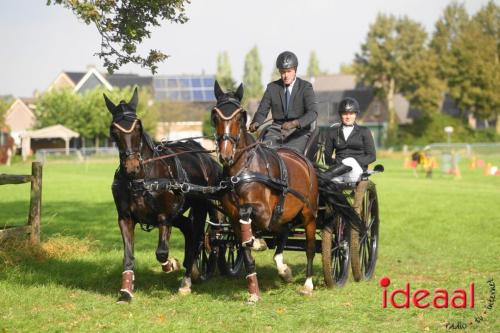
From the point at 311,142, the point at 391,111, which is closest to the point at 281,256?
the point at 311,142

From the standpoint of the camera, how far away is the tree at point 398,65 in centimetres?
8100

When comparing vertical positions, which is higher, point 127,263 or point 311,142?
point 311,142

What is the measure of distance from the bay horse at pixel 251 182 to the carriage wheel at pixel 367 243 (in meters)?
1.36

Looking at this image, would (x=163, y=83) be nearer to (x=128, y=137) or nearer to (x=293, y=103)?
(x=293, y=103)

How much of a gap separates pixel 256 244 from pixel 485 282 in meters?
4.06

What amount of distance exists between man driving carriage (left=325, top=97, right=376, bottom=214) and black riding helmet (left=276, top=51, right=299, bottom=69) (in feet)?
4.69

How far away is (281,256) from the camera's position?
9.59 m

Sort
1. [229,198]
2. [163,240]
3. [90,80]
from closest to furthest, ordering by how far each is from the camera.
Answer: [229,198], [163,240], [90,80]

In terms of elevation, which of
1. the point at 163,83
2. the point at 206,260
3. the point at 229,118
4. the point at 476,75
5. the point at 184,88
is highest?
the point at 476,75

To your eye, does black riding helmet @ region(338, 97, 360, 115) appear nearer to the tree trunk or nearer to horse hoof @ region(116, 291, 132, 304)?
horse hoof @ region(116, 291, 132, 304)

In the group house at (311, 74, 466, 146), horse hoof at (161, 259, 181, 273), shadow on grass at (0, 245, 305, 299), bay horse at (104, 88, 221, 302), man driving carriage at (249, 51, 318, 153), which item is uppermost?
house at (311, 74, 466, 146)

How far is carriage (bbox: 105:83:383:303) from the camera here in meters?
8.51

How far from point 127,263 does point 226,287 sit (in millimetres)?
1842

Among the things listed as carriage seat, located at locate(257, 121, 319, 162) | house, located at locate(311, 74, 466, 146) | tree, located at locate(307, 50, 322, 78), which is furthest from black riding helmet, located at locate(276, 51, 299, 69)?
tree, located at locate(307, 50, 322, 78)
